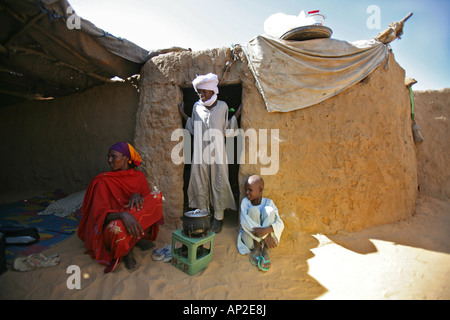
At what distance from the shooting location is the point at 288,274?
2480 mm

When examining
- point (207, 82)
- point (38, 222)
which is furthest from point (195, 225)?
point (38, 222)

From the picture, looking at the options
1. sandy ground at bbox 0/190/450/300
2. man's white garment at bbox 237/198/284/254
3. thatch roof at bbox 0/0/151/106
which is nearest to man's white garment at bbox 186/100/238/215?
man's white garment at bbox 237/198/284/254

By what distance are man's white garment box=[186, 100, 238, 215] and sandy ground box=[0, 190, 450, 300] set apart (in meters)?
0.58

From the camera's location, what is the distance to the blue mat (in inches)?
102

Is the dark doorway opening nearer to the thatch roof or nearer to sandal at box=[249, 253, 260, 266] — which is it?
the thatch roof

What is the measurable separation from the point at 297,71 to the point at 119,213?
291 centimetres

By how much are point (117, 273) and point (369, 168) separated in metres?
3.56

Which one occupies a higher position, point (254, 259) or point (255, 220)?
point (255, 220)

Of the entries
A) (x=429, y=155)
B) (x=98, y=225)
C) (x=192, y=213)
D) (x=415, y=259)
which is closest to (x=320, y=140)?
(x=415, y=259)

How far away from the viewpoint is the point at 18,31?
2652 millimetres

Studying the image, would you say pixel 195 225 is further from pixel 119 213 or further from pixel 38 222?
pixel 38 222

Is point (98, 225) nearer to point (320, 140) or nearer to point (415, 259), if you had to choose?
point (320, 140)

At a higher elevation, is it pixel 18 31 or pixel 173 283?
pixel 18 31

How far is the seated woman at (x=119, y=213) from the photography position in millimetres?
2352
